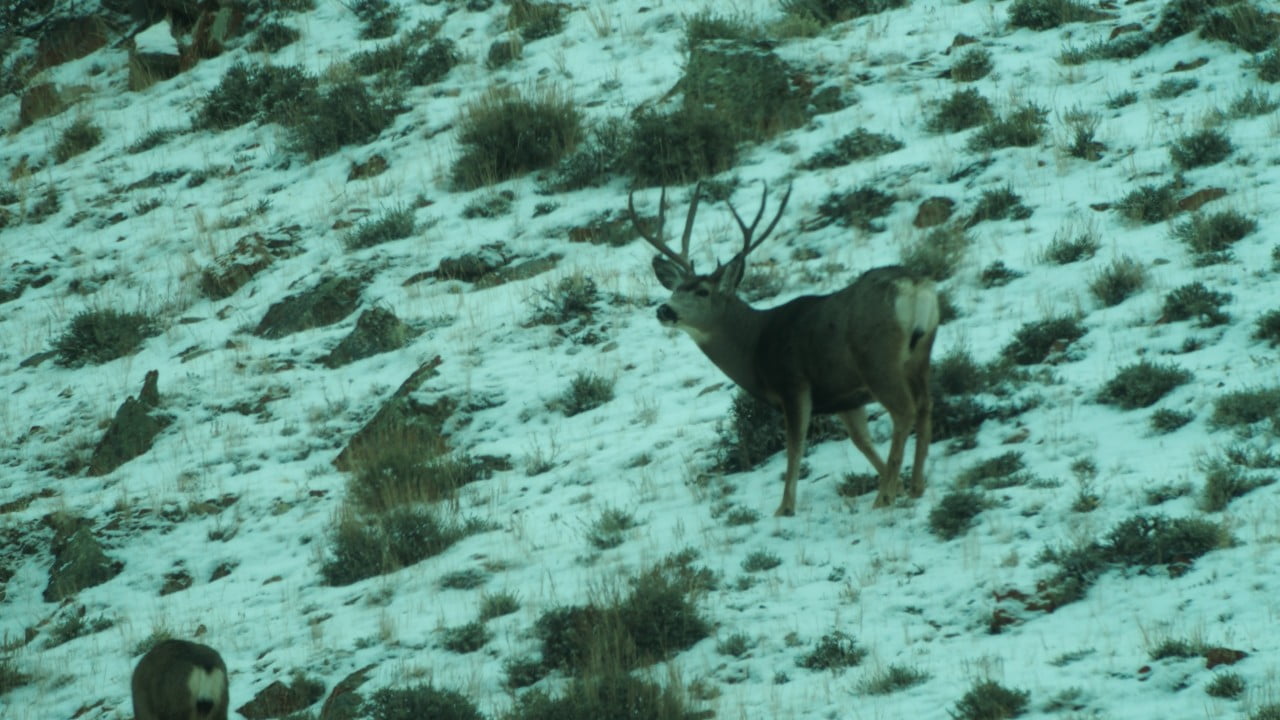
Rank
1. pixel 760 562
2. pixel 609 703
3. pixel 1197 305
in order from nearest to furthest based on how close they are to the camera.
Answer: pixel 609 703 → pixel 760 562 → pixel 1197 305

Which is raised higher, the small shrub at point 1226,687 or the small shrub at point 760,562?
the small shrub at point 1226,687

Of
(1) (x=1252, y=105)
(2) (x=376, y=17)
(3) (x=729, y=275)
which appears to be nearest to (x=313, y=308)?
(3) (x=729, y=275)

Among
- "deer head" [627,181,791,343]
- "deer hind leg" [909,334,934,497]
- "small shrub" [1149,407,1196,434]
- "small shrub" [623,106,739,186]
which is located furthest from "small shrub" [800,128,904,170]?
"small shrub" [1149,407,1196,434]

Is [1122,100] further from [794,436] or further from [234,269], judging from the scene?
[234,269]

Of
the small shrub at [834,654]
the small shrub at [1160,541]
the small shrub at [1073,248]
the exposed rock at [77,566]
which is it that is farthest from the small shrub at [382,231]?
the small shrub at [1160,541]

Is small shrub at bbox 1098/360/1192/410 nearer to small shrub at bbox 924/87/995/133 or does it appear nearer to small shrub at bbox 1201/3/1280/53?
small shrub at bbox 924/87/995/133

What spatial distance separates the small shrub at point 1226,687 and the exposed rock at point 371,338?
26.3 ft

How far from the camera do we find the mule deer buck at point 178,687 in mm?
6238

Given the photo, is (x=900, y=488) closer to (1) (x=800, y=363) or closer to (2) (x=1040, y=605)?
(1) (x=800, y=363)

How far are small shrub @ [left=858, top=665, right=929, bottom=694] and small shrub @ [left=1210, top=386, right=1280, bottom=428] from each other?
2.59 m

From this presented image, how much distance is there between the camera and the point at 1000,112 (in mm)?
12562

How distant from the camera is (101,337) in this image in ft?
43.1

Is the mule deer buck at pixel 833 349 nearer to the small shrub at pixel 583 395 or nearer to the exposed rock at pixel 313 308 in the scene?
the small shrub at pixel 583 395

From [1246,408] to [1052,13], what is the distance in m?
8.03
